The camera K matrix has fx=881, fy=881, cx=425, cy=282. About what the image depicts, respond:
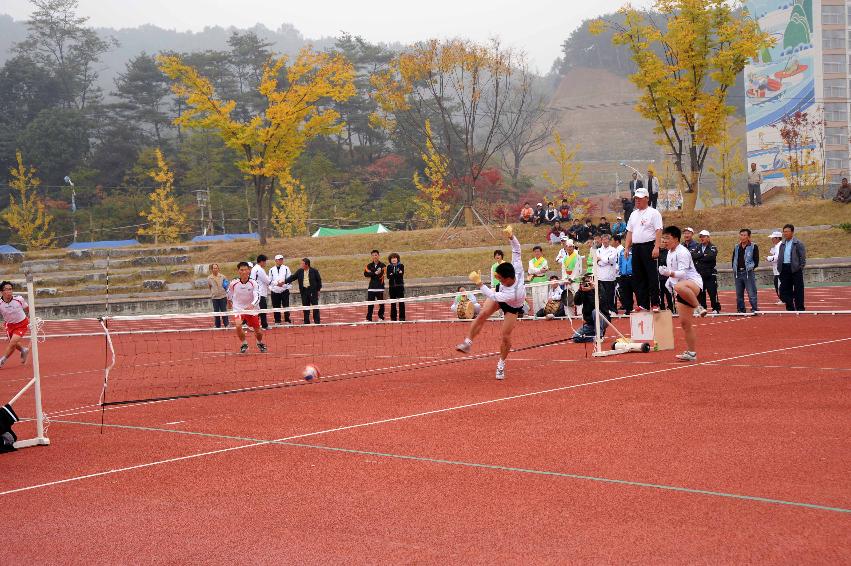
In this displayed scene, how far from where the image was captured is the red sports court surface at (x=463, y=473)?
5.35m

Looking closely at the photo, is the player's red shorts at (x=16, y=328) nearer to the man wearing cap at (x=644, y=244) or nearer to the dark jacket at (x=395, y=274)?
the dark jacket at (x=395, y=274)

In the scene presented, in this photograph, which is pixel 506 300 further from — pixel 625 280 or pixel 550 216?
pixel 550 216

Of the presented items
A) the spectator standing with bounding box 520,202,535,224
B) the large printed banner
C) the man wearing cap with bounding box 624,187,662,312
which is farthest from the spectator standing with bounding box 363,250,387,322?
the large printed banner

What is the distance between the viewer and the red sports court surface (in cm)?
535

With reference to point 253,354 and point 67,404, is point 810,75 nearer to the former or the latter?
point 253,354

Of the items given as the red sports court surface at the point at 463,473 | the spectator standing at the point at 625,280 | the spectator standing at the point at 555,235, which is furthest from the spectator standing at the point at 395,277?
the red sports court surface at the point at 463,473

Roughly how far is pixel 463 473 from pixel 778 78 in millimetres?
95239

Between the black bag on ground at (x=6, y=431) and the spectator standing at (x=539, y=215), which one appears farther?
the spectator standing at (x=539, y=215)

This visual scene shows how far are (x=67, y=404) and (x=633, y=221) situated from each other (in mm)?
8911

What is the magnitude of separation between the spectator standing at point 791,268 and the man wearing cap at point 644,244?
22.3ft

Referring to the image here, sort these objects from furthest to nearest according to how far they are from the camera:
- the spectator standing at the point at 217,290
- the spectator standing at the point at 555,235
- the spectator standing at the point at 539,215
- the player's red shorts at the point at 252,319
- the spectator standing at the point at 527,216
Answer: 1. the spectator standing at the point at 527,216
2. the spectator standing at the point at 539,215
3. the spectator standing at the point at 555,235
4. the spectator standing at the point at 217,290
5. the player's red shorts at the point at 252,319

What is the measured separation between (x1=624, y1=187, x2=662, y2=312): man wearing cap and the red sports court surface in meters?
1.78

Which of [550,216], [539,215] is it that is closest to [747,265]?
[550,216]

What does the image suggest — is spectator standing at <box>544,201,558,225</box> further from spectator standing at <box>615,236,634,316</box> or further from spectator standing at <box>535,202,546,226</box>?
spectator standing at <box>615,236,634,316</box>
